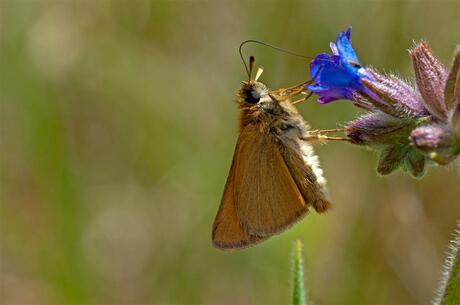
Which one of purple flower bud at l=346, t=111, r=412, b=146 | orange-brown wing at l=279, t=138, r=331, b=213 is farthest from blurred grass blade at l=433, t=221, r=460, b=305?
orange-brown wing at l=279, t=138, r=331, b=213

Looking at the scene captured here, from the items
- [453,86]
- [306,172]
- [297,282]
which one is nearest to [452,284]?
[297,282]

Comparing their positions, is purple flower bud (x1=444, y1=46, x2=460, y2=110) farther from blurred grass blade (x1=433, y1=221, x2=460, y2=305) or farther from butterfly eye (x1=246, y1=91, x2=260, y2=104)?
butterfly eye (x1=246, y1=91, x2=260, y2=104)

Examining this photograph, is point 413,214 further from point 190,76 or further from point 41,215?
point 41,215

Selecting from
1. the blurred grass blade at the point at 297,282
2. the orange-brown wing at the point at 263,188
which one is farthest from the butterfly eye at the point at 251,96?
the blurred grass blade at the point at 297,282

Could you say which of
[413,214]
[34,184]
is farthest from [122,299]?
[413,214]

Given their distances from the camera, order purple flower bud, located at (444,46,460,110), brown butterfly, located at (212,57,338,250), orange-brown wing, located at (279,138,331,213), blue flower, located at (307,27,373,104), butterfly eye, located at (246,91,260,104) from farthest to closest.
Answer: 1. butterfly eye, located at (246,91,260,104)
2. brown butterfly, located at (212,57,338,250)
3. orange-brown wing, located at (279,138,331,213)
4. blue flower, located at (307,27,373,104)
5. purple flower bud, located at (444,46,460,110)
